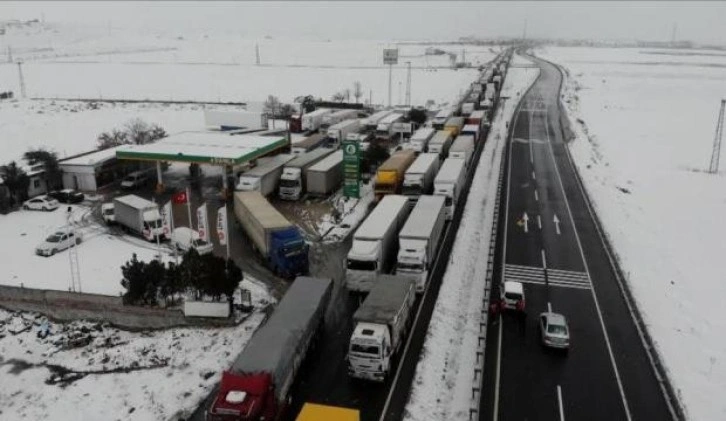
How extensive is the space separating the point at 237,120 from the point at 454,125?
77.7ft

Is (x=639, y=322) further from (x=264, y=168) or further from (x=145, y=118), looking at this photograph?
(x=145, y=118)

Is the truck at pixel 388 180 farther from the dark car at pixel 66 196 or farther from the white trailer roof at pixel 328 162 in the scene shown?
the dark car at pixel 66 196

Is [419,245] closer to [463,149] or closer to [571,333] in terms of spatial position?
[571,333]

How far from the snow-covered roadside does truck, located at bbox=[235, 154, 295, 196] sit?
14.1 metres

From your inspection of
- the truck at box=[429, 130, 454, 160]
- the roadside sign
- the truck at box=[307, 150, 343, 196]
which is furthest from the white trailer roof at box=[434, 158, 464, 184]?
the truck at box=[307, 150, 343, 196]

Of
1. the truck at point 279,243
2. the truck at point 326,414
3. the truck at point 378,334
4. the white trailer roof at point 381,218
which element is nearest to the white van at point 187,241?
the truck at point 279,243

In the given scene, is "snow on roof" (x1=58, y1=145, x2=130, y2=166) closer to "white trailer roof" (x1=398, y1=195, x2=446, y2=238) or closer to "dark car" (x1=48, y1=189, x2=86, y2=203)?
"dark car" (x1=48, y1=189, x2=86, y2=203)

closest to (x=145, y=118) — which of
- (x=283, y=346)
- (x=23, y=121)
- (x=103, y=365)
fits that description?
(x=23, y=121)

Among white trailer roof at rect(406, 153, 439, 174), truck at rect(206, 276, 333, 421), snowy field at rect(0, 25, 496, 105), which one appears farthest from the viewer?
snowy field at rect(0, 25, 496, 105)

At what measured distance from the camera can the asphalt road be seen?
63.5ft

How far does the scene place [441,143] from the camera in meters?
50.5

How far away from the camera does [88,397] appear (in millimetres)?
20875

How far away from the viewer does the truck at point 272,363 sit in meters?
16.9

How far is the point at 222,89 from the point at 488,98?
5128cm
